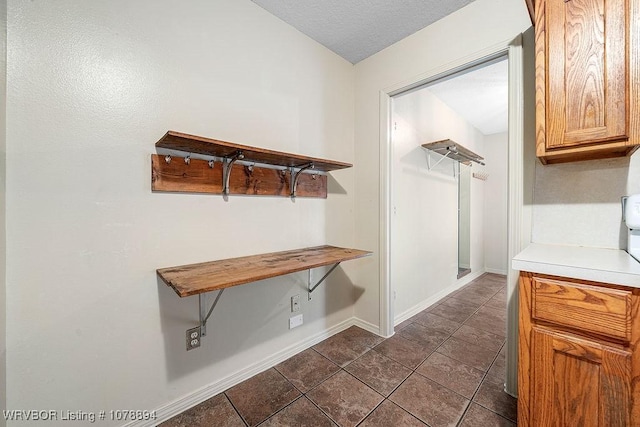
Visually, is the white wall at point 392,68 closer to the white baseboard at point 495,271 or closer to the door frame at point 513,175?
the door frame at point 513,175

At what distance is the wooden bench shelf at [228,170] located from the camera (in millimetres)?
1304

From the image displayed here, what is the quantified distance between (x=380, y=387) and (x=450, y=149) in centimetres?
265

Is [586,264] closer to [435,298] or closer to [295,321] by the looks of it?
[295,321]

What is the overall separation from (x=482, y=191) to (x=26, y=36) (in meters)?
5.67

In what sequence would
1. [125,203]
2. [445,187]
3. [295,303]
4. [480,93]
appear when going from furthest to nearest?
[445,187], [480,93], [295,303], [125,203]

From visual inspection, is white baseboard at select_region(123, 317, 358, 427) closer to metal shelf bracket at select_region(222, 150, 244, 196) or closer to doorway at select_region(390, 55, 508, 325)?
doorway at select_region(390, 55, 508, 325)

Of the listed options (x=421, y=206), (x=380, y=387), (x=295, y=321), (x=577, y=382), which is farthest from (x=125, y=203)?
(x=421, y=206)

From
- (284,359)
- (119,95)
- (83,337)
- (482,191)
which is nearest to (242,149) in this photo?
(119,95)

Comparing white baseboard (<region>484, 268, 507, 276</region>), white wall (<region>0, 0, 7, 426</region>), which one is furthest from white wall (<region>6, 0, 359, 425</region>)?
white baseboard (<region>484, 268, 507, 276</region>)

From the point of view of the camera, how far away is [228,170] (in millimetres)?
1498

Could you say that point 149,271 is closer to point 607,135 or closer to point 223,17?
point 223,17

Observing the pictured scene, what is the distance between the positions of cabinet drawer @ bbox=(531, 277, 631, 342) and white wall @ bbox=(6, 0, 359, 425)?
1.47 m

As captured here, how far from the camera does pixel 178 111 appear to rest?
1396 mm

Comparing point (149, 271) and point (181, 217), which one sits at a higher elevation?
point (181, 217)
